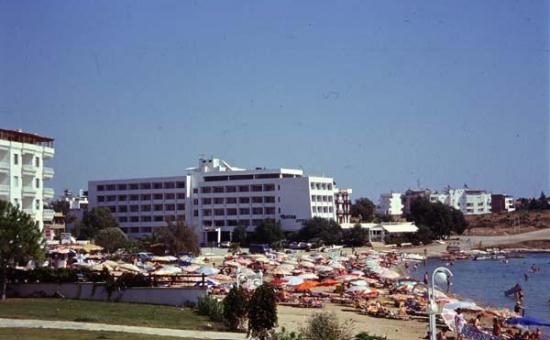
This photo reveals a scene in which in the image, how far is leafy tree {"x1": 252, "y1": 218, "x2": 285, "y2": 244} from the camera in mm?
96188

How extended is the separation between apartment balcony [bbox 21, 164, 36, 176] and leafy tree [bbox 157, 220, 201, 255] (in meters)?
25.1

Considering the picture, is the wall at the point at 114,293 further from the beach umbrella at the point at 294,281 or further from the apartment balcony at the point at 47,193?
the apartment balcony at the point at 47,193

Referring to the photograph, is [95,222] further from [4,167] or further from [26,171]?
[4,167]

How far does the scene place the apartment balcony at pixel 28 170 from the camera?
53.2m

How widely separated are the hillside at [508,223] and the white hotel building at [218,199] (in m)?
35.5

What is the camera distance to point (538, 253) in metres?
108

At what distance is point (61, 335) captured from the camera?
19516 mm

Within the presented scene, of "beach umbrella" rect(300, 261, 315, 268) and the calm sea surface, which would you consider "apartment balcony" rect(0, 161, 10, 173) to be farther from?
the calm sea surface

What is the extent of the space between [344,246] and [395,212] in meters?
74.4

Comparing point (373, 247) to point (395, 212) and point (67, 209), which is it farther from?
point (395, 212)

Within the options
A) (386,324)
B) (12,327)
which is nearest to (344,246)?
(386,324)

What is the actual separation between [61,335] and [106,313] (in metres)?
5.46

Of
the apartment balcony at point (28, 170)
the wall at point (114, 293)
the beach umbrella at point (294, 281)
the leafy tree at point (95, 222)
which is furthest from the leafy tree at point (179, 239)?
the wall at point (114, 293)

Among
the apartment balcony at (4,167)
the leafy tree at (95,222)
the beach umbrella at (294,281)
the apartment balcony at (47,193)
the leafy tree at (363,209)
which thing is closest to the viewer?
the beach umbrella at (294,281)
